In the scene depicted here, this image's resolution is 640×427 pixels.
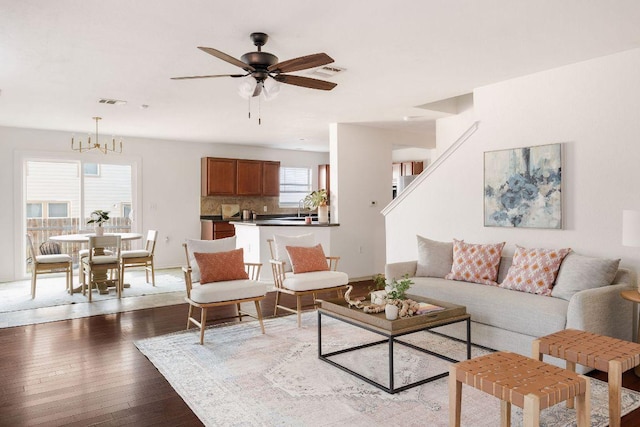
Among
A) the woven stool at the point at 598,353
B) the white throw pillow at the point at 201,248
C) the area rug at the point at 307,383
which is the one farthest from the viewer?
the white throw pillow at the point at 201,248

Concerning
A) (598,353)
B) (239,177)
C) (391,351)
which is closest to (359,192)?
(239,177)

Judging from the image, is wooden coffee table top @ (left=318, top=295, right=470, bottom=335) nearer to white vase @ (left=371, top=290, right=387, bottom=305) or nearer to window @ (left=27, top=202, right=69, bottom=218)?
white vase @ (left=371, top=290, right=387, bottom=305)

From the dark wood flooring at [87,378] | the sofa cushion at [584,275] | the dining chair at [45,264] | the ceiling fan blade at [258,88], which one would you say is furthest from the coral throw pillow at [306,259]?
the dining chair at [45,264]

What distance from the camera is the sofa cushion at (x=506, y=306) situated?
11.3 feet

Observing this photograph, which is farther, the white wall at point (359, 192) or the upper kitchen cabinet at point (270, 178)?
the upper kitchen cabinet at point (270, 178)

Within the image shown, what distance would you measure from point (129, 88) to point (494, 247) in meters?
4.31

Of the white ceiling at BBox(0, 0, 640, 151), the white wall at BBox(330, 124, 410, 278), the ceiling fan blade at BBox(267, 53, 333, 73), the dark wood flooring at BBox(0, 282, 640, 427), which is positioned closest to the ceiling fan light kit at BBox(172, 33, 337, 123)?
the ceiling fan blade at BBox(267, 53, 333, 73)

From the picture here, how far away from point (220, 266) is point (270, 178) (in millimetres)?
5692

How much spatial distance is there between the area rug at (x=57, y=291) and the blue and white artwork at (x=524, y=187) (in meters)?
4.60

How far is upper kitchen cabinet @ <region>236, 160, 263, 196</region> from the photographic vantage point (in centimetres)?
967

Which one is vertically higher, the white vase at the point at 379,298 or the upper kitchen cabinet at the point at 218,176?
the upper kitchen cabinet at the point at 218,176

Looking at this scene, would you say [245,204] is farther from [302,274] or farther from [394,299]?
[394,299]

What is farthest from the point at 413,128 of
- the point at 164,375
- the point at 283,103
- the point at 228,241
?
the point at 164,375

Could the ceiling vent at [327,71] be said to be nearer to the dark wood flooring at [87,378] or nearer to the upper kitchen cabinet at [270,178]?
the dark wood flooring at [87,378]
